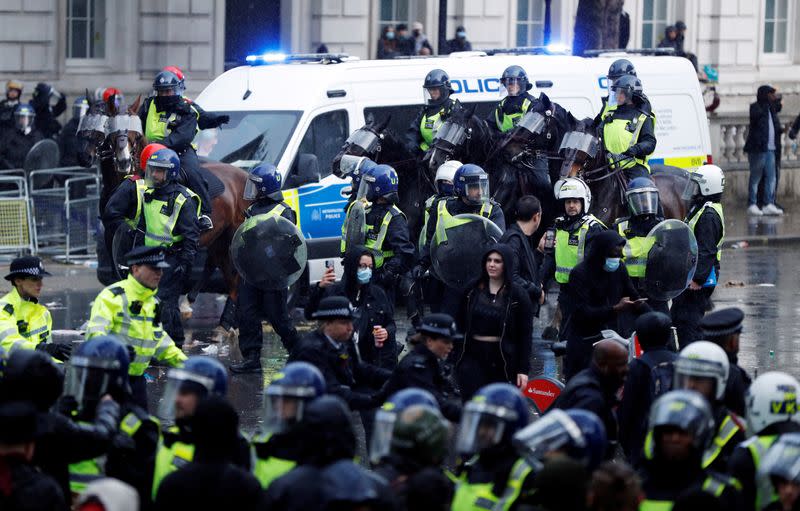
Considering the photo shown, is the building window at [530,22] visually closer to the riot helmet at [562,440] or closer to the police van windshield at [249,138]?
the police van windshield at [249,138]

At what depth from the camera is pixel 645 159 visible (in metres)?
15.8

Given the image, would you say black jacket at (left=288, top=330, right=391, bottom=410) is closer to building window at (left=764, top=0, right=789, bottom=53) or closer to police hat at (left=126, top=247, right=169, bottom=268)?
police hat at (left=126, top=247, right=169, bottom=268)

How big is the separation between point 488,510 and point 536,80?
427 inches

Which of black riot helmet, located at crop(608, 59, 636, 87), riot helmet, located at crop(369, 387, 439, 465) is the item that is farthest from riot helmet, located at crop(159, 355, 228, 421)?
black riot helmet, located at crop(608, 59, 636, 87)

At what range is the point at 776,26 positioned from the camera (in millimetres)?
31938

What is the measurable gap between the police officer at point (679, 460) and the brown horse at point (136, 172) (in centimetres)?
830

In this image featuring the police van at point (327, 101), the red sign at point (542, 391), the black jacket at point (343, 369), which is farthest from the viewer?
the police van at point (327, 101)

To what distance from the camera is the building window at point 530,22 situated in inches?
1125

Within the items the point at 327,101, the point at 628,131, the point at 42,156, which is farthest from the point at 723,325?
the point at 42,156

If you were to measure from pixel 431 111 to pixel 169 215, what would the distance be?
3.23 meters

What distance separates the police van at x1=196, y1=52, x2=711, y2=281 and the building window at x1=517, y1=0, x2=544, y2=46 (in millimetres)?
10955

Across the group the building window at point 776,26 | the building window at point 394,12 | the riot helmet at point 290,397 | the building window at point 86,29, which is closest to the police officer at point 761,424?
the riot helmet at point 290,397

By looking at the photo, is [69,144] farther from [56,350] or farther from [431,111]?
[56,350]

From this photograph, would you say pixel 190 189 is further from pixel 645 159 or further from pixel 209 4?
pixel 209 4
